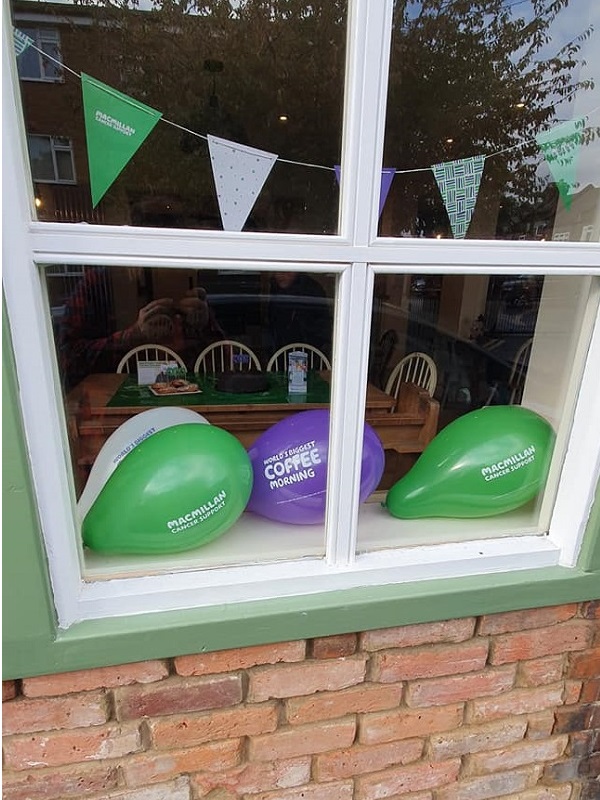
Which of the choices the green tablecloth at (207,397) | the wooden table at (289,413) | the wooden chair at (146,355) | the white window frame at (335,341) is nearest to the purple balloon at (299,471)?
the white window frame at (335,341)

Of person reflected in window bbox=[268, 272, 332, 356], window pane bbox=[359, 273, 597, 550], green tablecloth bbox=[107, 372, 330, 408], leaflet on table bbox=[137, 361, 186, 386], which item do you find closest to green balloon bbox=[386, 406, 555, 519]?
window pane bbox=[359, 273, 597, 550]

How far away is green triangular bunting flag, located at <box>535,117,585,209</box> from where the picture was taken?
3.38 ft

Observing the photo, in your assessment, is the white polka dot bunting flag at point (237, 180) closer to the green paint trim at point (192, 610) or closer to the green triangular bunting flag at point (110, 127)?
the green triangular bunting flag at point (110, 127)

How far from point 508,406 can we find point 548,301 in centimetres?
29

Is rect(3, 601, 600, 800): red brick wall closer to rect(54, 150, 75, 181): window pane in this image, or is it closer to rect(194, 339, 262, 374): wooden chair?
rect(54, 150, 75, 181): window pane

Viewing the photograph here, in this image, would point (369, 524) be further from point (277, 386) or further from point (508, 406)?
point (277, 386)

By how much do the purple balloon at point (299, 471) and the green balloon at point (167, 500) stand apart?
0.33ft

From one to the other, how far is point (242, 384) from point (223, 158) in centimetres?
190

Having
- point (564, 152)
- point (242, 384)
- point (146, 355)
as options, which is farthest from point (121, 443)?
point (146, 355)

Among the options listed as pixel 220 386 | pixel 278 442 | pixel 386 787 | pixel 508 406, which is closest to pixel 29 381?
pixel 278 442

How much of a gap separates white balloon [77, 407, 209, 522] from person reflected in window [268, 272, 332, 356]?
0.42 metres

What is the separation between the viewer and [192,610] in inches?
38.5

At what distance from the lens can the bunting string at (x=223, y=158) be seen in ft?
2.64

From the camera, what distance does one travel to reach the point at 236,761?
109 centimetres
